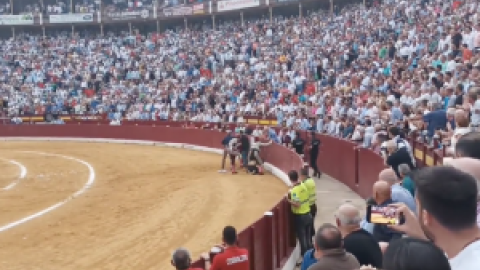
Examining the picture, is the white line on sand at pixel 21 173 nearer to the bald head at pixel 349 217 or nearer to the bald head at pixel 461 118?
the bald head at pixel 461 118

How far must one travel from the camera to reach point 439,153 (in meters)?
10.2

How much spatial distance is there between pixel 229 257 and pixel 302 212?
12.3 feet

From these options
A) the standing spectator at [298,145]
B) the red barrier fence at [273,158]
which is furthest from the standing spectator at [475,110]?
the standing spectator at [298,145]

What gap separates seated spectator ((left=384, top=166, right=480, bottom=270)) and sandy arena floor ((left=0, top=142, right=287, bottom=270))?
296 inches

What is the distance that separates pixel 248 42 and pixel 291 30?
3.26 meters

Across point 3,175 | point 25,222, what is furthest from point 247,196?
point 3,175

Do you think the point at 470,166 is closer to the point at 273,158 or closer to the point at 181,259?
the point at 181,259

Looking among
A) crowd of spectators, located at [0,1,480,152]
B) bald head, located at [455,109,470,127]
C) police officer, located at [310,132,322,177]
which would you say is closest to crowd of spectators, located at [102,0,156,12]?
crowd of spectators, located at [0,1,480,152]

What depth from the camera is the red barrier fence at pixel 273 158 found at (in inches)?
321

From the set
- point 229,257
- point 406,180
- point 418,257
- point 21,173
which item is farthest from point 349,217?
point 21,173

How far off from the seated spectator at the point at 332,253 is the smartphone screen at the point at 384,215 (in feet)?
→ 3.22

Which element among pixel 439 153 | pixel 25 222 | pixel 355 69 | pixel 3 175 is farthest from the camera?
pixel 355 69

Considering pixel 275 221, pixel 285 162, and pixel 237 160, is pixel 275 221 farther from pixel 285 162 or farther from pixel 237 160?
pixel 237 160

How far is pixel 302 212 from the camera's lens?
9578mm
